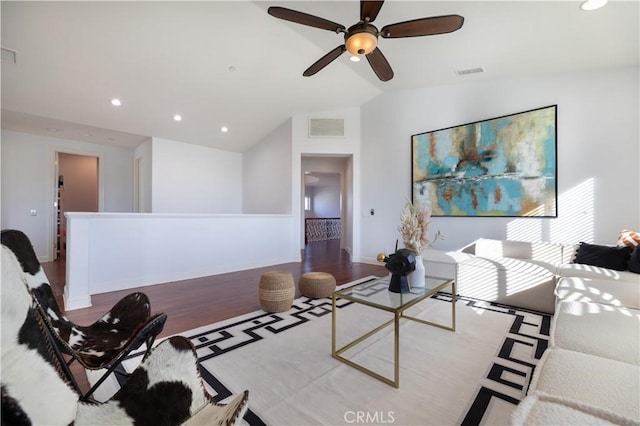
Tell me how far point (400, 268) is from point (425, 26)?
6.60ft

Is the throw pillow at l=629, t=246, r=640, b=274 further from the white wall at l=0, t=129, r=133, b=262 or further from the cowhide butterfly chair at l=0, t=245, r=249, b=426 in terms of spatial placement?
the white wall at l=0, t=129, r=133, b=262

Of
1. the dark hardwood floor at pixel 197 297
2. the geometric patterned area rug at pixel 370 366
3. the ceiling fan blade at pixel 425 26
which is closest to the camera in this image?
the geometric patterned area rug at pixel 370 366

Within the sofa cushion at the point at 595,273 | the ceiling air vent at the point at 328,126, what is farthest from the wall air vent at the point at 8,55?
the sofa cushion at the point at 595,273

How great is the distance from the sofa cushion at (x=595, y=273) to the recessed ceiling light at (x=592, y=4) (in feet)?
8.09

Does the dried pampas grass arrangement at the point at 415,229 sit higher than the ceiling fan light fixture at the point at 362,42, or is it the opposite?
the ceiling fan light fixture at the point at 362,42

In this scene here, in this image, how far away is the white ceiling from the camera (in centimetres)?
290

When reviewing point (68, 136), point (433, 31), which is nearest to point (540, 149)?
point (433, 31)

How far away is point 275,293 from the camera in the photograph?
2707 mm

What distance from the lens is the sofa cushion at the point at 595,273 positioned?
94.6 inches

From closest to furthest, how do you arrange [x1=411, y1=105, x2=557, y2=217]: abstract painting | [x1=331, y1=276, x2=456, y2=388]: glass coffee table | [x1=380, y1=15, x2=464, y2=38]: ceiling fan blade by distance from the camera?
[x1=331, y1=276, x2=456, y2=388]: glass coffee table, [x1=380, y1=15, x2=464, y2=38]: ceiling fan blade, [x1=411, y1=105, x2=557, y2=217]: abstract painting

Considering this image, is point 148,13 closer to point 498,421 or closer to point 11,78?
point 11,78

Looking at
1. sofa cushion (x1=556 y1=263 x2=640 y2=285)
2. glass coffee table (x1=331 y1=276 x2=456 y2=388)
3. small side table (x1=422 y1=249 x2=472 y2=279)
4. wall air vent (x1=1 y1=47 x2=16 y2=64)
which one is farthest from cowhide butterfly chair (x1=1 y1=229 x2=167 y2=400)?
wall air vent (x1=1 y1=47 x2=16 y2=64)

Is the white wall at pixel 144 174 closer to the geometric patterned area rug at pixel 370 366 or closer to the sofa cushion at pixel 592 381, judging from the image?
the geometric patterned area rug at pixel 370 366

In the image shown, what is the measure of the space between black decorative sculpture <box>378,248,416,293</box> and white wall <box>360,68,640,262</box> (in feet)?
8.92
